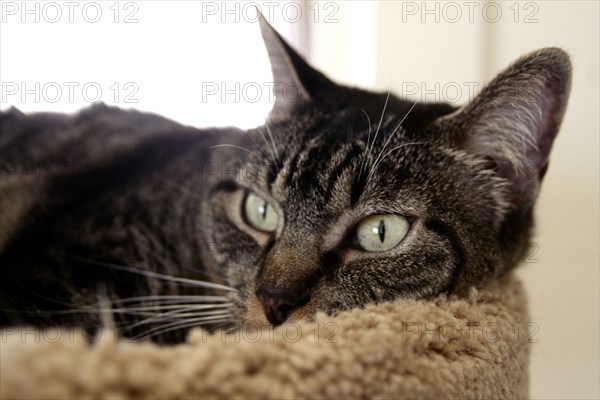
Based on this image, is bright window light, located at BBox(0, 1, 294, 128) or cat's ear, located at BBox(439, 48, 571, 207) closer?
cat's ear, located at BBox(439, 48, 571, 207)

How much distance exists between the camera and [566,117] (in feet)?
4.10

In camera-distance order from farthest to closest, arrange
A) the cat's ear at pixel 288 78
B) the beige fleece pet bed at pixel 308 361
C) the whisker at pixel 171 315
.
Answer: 1. the cat's ear at pixel 288 78
2. the whisker at pixel 171 315
3. the beige fleece pet bed at pixel 308 361

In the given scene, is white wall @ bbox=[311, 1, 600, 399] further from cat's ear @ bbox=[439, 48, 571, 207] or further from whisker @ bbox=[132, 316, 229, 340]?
whisker @ bbox=[132, 316, 229, 340]

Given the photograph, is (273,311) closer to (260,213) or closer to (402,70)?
(260,213)

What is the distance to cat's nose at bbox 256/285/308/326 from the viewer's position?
0.72 meters

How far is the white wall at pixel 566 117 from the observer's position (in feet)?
4.01

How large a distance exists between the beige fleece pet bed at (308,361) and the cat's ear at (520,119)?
23 cm

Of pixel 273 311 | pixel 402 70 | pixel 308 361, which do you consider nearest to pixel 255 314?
pixel 273 311

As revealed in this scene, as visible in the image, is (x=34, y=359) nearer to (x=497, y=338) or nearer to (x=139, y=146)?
(x=497, y=338)

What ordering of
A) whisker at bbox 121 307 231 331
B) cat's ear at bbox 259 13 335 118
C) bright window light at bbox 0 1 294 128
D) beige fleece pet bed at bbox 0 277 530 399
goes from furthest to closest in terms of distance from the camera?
1. bright window light at bbox 0 1 294 128
2. cat's ear at bbox 259 13 335 118
3. whisker at bbox 121 307 231 331
4. beige fleece pet bed at bbox 0 277 530 399

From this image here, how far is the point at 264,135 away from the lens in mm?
1000

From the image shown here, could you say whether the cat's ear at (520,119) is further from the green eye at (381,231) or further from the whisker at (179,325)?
the whisker at (179,325)

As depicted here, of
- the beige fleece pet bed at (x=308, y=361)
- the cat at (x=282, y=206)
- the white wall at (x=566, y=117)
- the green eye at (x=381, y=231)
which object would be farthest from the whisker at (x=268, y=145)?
the white wall at (x=566, y=117)

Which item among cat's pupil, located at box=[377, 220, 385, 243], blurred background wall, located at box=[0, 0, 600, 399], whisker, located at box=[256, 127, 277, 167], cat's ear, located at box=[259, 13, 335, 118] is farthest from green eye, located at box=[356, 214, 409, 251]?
blurred background wall, located at box=[0, 0, 600, 399]
